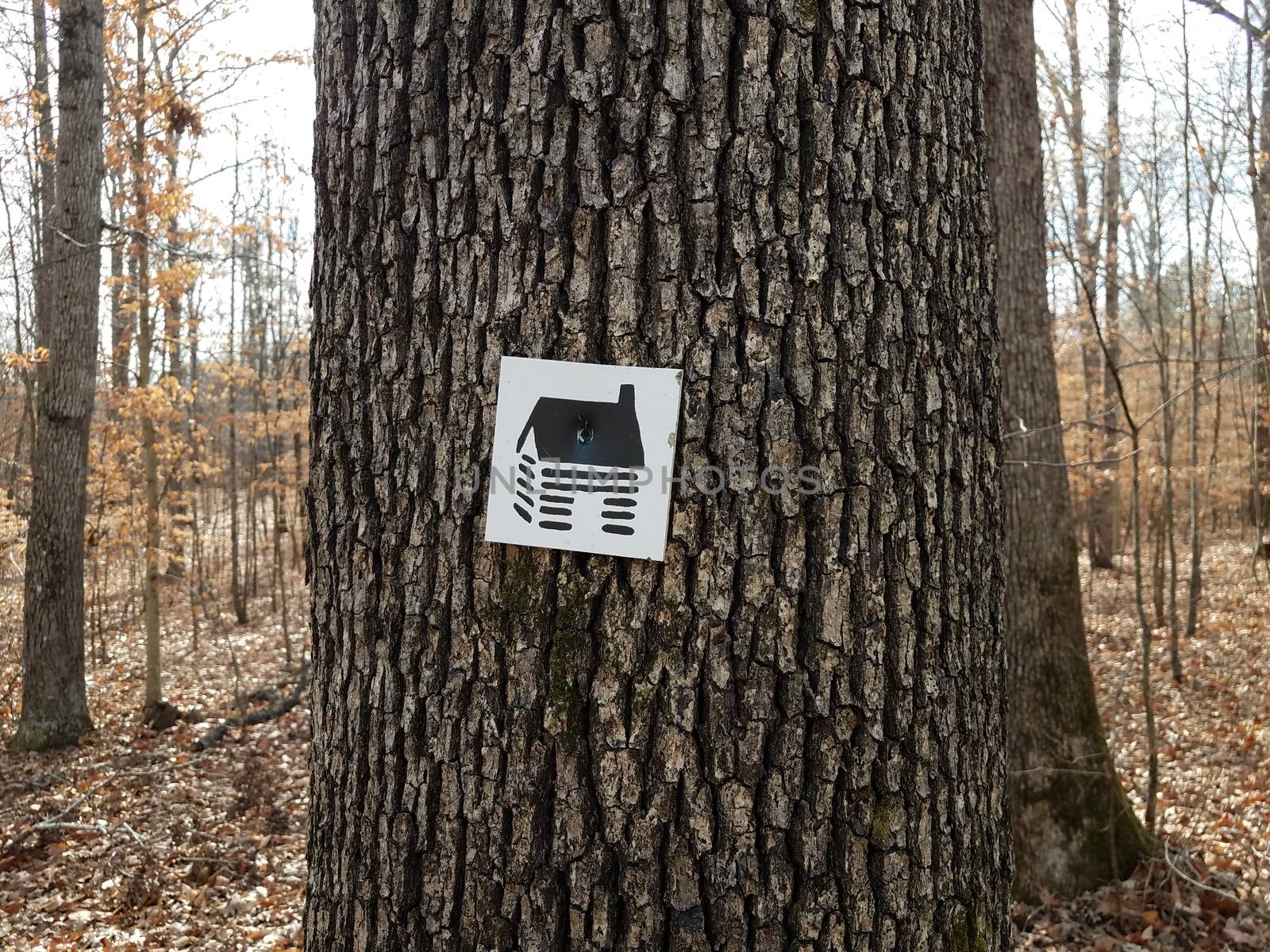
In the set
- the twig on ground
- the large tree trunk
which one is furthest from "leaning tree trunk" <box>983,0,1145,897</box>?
the large tree trunk

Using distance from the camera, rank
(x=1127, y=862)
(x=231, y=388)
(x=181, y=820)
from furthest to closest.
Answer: (x=231, y=388), (x=181, y=820), (x=1127, y=862)

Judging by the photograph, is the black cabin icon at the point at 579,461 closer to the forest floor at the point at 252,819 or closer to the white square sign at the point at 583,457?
the white square sign at the point at 583,457

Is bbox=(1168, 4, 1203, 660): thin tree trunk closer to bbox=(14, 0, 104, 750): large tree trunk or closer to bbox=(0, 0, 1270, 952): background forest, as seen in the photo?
bbox=(0, 0, 1270, 952): background forest

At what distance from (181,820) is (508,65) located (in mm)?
5634

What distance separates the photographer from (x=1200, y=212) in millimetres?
8195

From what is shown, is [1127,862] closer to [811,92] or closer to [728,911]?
[728,911]

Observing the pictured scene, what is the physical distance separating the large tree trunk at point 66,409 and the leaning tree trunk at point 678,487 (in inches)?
297

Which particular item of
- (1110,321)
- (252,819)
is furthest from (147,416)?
(1110,321)

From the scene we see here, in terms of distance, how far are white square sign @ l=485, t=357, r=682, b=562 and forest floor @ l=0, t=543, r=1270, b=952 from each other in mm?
3193

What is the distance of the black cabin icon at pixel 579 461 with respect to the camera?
1253 mm

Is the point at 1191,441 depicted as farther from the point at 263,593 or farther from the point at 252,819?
the point at 263,593

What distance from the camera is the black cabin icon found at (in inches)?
49.3

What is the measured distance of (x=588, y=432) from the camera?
1.28 meters

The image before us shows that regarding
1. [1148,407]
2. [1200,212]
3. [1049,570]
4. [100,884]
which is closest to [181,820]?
[100,884]
